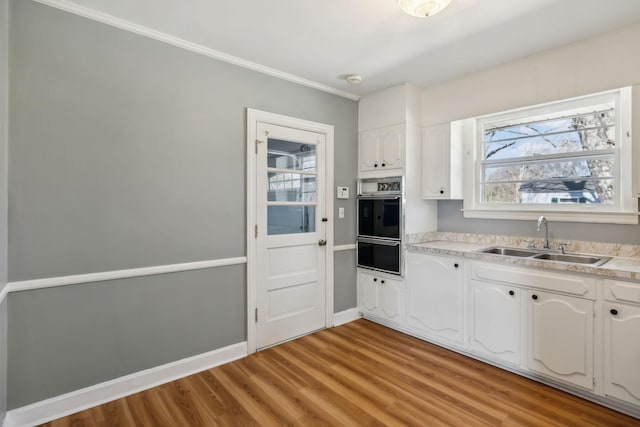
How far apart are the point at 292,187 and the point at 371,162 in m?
0.97

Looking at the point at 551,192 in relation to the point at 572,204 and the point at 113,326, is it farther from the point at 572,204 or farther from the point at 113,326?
the point at 113,326

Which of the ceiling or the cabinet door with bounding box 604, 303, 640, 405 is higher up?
the ceiling

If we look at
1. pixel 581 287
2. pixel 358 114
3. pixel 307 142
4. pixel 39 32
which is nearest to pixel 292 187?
pixel 307 142

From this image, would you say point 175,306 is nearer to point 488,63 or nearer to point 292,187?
point 292,187

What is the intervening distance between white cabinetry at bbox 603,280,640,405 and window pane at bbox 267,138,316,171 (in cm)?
249

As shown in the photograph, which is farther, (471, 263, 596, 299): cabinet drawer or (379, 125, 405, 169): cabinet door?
(379, 125, 405, 169): cabinet door

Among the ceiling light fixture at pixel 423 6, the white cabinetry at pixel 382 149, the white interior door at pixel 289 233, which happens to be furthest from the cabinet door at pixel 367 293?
the ceiling light fixture at pixel 423 6

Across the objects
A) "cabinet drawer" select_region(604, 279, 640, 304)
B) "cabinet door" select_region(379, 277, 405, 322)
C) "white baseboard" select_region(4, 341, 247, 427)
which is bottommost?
"white baseboard" select_region(4, 341, 247, 427)

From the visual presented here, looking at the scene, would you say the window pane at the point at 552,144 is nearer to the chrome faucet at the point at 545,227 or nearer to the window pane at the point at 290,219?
the chrome faucet at the point at 545,227

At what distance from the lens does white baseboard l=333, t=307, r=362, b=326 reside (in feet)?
11.4

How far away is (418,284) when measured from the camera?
3.10 metres

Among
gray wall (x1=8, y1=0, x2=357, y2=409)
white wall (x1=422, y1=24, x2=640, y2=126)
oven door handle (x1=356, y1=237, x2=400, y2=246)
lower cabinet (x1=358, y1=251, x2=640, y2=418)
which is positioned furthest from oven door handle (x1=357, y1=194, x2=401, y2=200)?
gray wall (x1=8, y1=0, x2=357, y2=409)

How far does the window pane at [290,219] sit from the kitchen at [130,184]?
1.01ft

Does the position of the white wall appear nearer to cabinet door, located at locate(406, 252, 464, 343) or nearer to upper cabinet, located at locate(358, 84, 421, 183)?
upper cabinet, located at locate(358, 84, 421, 183)
